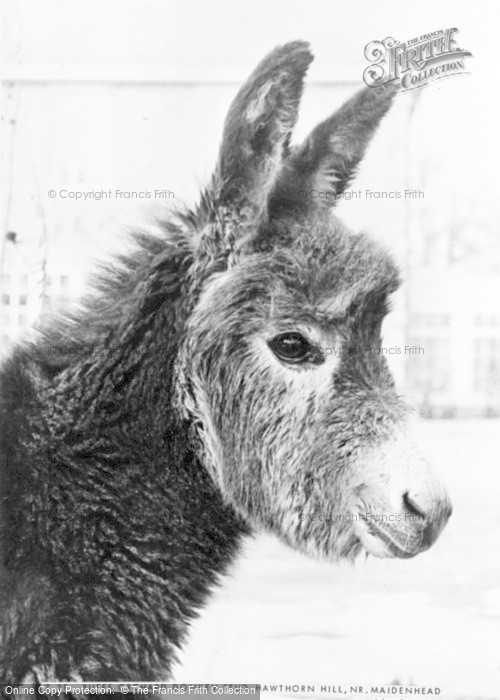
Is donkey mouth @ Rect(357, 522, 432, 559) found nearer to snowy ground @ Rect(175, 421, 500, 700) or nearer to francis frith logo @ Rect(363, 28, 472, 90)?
snowy ground @ Rect(175, 421, 500, 700)

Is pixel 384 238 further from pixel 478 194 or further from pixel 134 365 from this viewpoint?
pixel 134 365

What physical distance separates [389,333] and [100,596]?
47.9 inches

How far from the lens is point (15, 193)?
2.49 meters

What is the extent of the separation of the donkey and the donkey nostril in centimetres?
2

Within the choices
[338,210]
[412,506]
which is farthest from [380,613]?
[338,210]

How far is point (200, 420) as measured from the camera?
229 centimetres

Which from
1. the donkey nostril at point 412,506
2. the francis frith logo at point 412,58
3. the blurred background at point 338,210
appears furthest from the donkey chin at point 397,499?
the francis frith logo at point 412,58

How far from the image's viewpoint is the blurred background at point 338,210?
95.5 inches

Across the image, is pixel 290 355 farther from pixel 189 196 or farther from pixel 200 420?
pixel 189 196

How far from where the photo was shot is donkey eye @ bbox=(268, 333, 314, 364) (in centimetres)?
226

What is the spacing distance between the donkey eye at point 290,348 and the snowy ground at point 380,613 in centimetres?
51

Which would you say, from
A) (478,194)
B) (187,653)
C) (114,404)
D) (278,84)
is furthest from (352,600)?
(278,84)

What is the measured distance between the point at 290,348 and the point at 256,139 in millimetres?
646

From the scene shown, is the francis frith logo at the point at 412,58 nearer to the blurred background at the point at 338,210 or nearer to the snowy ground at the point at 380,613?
the blurred background at the point at 338,210
